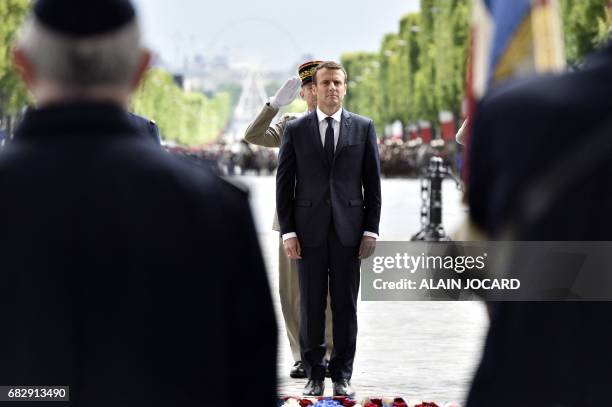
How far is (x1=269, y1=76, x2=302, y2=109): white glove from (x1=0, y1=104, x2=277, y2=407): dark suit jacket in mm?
6411

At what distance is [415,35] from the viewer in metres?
101

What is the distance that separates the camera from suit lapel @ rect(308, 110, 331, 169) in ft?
28.0

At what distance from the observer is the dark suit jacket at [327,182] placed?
27.6 ft

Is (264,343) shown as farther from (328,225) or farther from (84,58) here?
(328,225)

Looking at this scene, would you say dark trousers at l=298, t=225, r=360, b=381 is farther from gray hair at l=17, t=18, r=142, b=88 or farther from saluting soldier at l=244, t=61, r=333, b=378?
gray hair at l=17, t=18, r=142, b=88

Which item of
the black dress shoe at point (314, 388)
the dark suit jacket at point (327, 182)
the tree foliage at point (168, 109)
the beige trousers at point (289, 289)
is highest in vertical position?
the tree foliage at point (168, 109)

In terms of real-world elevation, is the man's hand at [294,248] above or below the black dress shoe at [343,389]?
above

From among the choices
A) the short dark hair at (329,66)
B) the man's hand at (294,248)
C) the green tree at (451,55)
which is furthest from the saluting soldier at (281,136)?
the green tree at (451,55)

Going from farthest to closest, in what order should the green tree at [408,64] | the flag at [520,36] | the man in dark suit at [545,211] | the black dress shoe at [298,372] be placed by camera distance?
the green tree at [408,64] → the black dress shoe at [298,372] → the flag at [520,36] → the man in dark suit at [545,211]

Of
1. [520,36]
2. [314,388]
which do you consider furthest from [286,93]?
[520,36]

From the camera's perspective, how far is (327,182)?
27.9 feet

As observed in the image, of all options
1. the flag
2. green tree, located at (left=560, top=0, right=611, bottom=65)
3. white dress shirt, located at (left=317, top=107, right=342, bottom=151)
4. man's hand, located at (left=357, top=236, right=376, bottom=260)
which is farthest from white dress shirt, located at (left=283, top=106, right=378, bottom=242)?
green tree, located at (left=560, top=0, right=611, bottom=65)

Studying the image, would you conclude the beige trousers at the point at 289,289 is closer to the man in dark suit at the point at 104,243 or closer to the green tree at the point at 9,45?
the man in dark suit at the point at 104,243

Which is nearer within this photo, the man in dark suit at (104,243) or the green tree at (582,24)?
the man in dark suit at (104,243)
